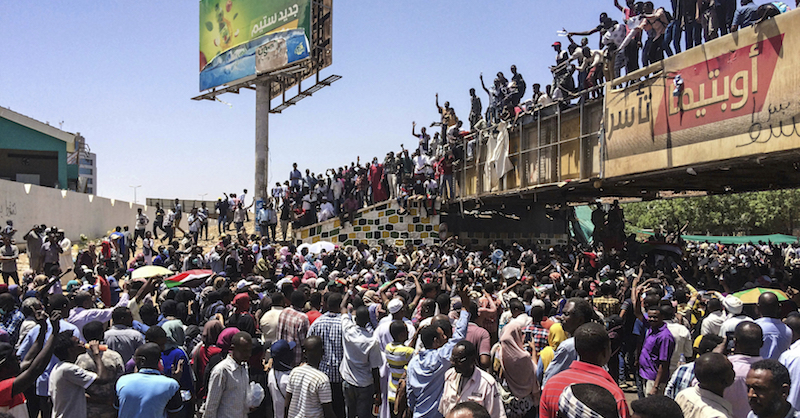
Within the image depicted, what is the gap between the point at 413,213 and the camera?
816 inches

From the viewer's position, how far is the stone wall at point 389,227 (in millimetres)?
20656

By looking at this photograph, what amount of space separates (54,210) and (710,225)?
3938 centimetres

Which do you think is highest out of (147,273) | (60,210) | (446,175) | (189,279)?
(446,175)

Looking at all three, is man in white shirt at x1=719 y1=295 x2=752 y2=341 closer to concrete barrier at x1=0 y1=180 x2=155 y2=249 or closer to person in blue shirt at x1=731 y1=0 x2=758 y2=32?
person in blue shirt at x1=731 y1=0 x2=758 y2=32

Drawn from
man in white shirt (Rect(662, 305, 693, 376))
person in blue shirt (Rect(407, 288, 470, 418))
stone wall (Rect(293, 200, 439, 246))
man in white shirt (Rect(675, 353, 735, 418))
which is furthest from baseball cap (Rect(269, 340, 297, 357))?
stone wall (Rect(293, 200, 439, 246))

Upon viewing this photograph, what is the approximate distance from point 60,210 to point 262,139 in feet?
27.8

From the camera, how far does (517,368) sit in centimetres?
543

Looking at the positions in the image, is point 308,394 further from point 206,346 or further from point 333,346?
point 206,346

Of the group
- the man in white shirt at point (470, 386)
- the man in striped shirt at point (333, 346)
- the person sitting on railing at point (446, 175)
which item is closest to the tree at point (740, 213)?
the person sitting on railing at point (446, 175)

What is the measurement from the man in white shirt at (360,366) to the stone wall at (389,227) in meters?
14.5

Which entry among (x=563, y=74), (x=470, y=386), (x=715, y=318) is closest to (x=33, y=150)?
(x=563, y=74)

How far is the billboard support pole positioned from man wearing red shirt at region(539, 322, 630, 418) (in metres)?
23.3

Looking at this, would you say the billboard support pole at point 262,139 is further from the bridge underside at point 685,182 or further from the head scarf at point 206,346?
the head scarf at point 206,346

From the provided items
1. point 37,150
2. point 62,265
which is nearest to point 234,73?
point 37,150
